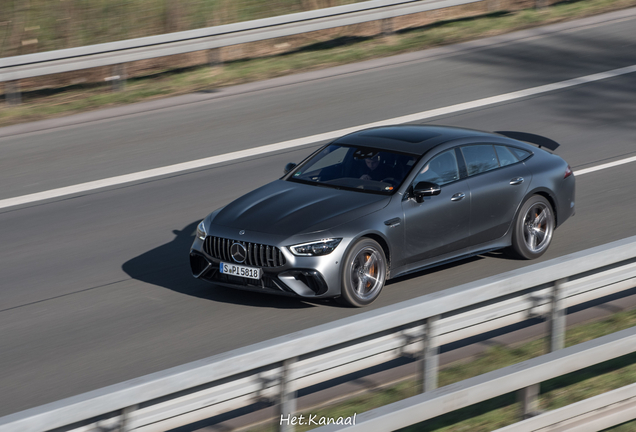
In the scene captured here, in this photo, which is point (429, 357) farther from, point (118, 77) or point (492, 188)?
point (118, 77)

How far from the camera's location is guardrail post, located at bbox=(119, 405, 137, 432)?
4098 millimetres

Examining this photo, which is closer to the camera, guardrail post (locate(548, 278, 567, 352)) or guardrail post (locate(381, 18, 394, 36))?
guardrail post (locate(548, 278, 567, 352))

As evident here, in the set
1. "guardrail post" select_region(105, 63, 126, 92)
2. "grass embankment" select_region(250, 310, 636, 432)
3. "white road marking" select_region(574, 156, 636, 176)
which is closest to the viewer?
"grass embankment" select_region(250, 310, 636, 432)

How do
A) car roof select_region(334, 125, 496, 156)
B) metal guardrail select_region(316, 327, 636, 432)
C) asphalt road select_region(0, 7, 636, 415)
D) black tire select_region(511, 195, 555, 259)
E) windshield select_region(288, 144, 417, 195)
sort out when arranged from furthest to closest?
black tire select_region(511, 195, 555, 259)
car roof select_region(334, 125, 496, 156)
windshield select_region(288, 144, 417, 195)
asphalt road select_region(0, 7, 636, 415)
metal guardrail select_region(316, 327, 636, 432)

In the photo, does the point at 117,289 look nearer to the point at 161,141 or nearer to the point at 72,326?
the point at 72,326

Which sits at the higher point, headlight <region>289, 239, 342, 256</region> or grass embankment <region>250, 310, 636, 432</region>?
headlight <region>289, 239, 342, 256</region>

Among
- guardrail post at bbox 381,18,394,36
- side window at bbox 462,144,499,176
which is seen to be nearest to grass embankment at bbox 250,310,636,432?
side window at bbox 462,144,499,176

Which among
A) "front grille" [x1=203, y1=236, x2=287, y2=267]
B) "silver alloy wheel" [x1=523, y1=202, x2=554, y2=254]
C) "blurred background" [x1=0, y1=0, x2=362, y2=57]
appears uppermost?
"blurred background" [x1=0, y1=0, x2=362, y2=57]

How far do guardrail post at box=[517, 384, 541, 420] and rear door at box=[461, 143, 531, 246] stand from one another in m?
3.67

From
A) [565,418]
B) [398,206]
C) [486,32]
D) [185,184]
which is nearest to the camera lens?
[565,418]

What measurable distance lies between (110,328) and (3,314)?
1.18 metres

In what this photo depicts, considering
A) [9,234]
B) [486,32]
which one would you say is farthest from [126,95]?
[486,32]

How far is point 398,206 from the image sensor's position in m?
8.52

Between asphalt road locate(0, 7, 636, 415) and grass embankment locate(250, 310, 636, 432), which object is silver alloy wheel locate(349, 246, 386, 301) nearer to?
asphalt road locate(0, 7, 636, 415)
